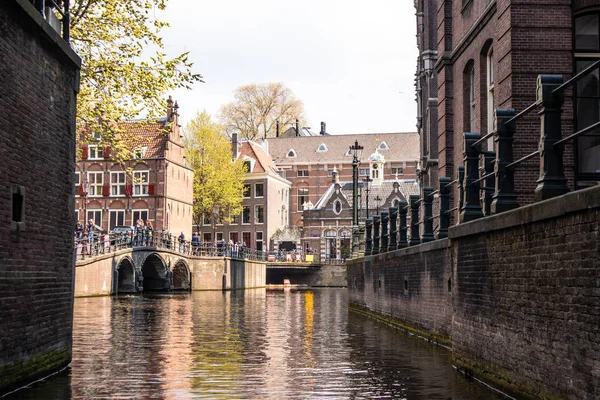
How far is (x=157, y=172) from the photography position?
2477 inches

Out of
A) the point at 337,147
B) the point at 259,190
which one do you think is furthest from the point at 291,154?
the point at 259,190

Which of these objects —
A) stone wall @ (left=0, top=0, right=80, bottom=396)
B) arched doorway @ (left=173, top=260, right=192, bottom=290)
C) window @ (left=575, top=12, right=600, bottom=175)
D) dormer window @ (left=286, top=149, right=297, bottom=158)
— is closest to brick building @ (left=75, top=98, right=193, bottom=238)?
arched doorway @ (left=173, top=260, right=192, bottom=290)

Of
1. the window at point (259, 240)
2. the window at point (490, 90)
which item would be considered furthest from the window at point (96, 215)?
the window at point (490, 90)

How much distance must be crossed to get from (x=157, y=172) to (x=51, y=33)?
53582mm

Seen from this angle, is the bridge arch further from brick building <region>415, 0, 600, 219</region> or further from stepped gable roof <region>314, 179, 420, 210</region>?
stepped gable roof <region>314, 179, 420, 210</region>

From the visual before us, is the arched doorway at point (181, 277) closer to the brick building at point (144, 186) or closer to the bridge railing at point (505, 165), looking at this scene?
the brick building at point (144, 186)

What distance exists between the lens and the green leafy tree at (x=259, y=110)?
3162 inches

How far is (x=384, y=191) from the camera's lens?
270 ft

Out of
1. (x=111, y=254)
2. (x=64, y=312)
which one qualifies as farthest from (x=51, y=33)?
(x=111, y=254)

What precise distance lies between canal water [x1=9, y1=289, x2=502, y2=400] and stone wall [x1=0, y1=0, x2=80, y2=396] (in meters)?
0.45

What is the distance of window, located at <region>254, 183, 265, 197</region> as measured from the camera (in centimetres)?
8169

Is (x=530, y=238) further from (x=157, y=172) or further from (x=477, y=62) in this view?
(x=157, y=172)

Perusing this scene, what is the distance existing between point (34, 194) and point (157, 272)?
1545 inches

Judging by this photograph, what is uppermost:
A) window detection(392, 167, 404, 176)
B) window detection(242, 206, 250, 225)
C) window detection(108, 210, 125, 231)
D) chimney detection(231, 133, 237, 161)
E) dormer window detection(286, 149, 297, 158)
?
dormer window detection(286, 149, 297, 158)
